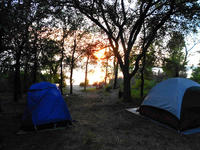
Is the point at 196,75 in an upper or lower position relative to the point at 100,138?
upper

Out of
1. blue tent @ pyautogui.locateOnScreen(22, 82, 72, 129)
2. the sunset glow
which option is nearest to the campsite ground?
blue tent @ pyautogui.locateOnScreen(22, 82, 72, 129)

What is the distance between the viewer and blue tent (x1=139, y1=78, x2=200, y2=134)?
490cm

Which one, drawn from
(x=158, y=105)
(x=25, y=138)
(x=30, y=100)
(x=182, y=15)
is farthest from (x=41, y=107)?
(x=182, y=15)

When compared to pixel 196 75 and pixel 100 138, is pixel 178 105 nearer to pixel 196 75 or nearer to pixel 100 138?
pixel 100 138

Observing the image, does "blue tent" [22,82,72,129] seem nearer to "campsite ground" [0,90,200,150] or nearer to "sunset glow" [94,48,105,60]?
"campsite ground" [0,90,200,150]

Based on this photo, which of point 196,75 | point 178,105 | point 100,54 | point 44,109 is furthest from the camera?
point 196,75

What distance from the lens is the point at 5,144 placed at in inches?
154

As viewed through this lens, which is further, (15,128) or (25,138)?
(15,128)

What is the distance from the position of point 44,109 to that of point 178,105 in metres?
5.55

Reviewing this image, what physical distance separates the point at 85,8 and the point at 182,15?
23.8 ft

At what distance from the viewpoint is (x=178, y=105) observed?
4.96 metres

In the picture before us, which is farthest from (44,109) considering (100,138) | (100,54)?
(100,54)

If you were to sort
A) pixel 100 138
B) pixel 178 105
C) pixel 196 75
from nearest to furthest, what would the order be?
pixel 100 138 → pixel 178 105 → pixel 196 75

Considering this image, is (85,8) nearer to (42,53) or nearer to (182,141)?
(42,53)
